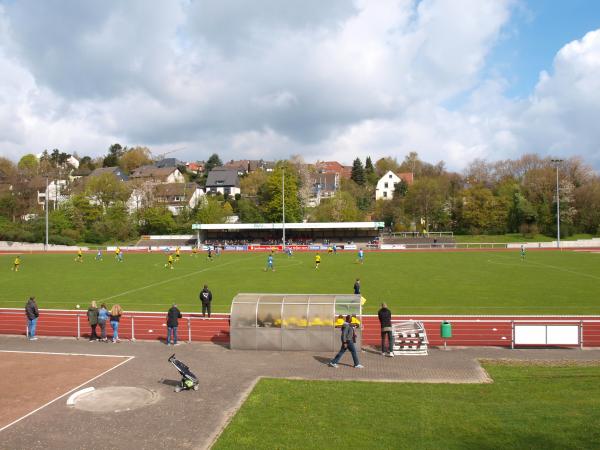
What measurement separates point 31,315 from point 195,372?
828 cm

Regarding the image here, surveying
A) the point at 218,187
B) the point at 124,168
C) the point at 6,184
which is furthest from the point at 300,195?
the point at 124,168

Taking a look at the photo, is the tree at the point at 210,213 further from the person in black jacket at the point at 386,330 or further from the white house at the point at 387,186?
the person in black jacket at the point at 386,330

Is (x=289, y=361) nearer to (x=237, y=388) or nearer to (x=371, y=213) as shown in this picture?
(x=237, y=388)

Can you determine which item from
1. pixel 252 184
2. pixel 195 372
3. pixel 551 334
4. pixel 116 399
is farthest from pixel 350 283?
pixel 252 184

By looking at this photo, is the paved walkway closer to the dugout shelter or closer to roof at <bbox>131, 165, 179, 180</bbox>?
the dugout shelter

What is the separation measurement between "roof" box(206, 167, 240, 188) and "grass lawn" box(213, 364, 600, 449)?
114779 millimetres

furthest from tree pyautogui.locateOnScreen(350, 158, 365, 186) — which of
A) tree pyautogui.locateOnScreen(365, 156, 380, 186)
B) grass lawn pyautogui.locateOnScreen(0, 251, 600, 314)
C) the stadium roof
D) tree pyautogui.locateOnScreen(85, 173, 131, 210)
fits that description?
grass lawn pyautogui.locateOnScreen(0, 251, 600, 314)

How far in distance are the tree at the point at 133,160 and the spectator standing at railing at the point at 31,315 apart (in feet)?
447

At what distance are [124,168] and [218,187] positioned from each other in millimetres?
40594

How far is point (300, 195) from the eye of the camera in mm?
101500

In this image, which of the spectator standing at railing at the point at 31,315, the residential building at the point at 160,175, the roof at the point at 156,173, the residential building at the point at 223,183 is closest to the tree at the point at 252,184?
the residential building at the point at 223,183

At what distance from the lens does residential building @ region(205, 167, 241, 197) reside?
124938 millimetres

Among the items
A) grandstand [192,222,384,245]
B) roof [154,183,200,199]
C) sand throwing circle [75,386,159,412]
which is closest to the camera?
sand throwing circle [75,386,159,412]

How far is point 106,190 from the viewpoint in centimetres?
9894
